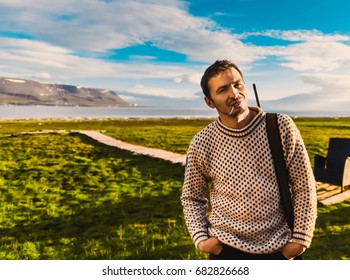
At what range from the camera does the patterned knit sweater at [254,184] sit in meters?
2.00

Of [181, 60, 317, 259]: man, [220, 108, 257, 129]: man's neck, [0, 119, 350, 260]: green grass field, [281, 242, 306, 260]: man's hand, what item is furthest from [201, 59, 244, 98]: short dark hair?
[0, 119, 350, 260]: green grass field

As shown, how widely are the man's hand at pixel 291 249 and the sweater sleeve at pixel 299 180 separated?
0.03 m

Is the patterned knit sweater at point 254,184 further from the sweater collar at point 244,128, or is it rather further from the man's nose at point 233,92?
the man's nose at point 233,92

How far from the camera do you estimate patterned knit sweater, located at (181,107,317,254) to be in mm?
1997

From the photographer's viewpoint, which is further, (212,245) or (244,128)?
(212,245)

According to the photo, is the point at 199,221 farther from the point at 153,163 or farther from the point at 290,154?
the point at 153,163

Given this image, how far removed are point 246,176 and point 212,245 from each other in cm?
51

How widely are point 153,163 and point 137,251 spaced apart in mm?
7594

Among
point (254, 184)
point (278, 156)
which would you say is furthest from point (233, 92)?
point (254, 184)

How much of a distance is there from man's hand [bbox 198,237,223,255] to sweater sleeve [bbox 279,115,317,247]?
1.49 ft

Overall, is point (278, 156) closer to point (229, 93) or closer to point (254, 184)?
point (254, 184)

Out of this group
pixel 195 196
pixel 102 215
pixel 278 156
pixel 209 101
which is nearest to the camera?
pixel 278 156

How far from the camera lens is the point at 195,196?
2.30 metres

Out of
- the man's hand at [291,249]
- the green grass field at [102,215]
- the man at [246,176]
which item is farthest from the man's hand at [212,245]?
the green grass field at [102,215]
